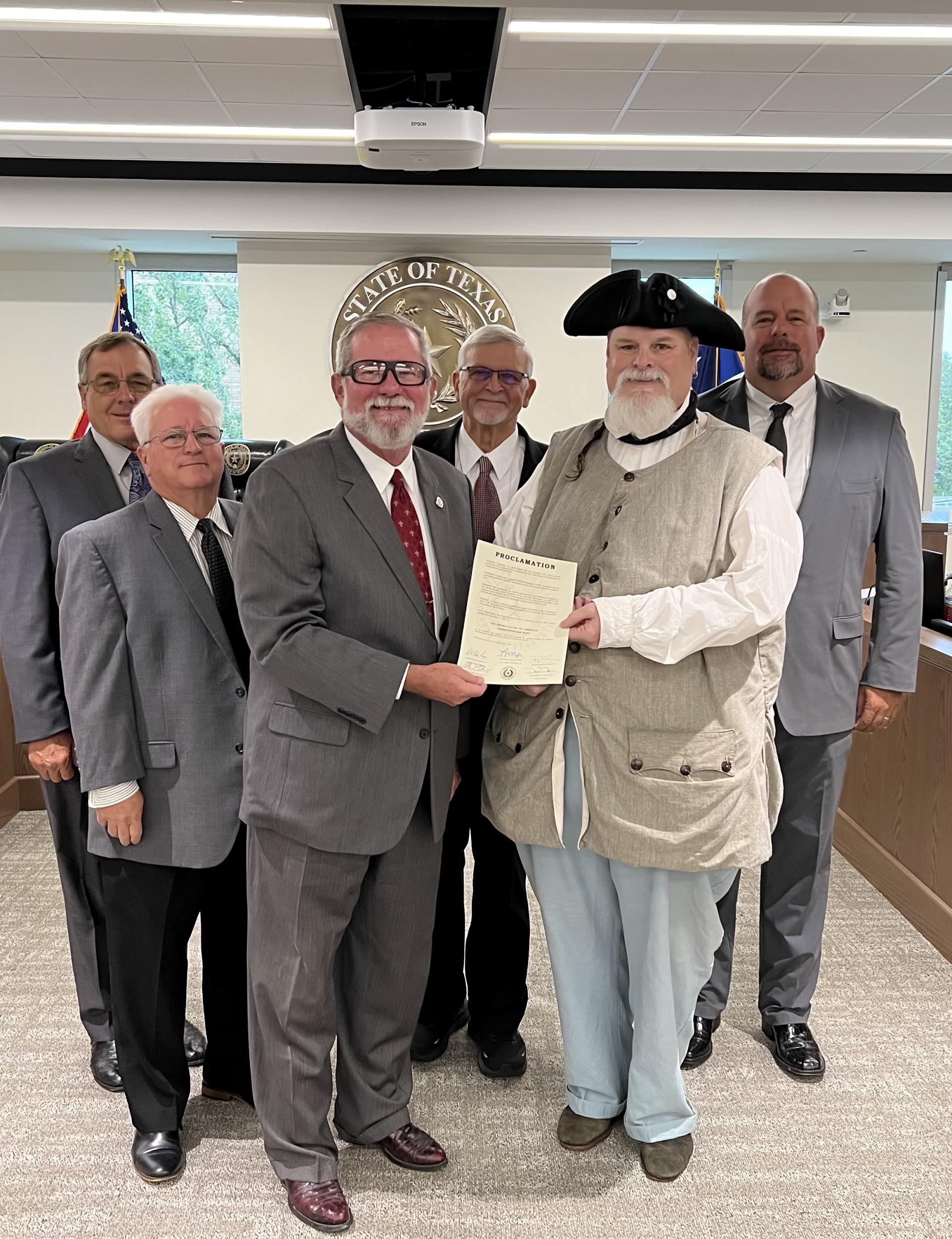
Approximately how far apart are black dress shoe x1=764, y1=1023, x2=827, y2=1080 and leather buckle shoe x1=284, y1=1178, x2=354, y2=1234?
46.9 inches

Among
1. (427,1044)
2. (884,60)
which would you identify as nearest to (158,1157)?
(427,1044)

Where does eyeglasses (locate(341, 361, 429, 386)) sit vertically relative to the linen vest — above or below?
above

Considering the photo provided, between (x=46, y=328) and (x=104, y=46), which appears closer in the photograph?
(x=104, y=46)

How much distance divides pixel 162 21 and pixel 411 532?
3.80 metres

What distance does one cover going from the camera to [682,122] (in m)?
5.88

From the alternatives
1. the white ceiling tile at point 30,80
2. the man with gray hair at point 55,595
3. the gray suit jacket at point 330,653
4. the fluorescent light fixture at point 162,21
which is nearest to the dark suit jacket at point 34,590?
the man with gray hair at point 55,595

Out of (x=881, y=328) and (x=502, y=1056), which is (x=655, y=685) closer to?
(x=502, y=1056)

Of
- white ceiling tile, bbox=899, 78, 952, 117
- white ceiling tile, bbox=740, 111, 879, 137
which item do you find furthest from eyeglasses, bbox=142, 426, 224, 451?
white ceiling tile, bbox=899, 78, 952, 117

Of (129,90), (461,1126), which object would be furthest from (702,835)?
(129,90)

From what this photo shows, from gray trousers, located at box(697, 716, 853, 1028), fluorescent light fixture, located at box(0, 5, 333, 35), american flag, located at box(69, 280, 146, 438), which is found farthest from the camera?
american flag, located at box(69, 280, 146, 438)

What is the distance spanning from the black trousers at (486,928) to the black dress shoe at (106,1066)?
30.6 inches

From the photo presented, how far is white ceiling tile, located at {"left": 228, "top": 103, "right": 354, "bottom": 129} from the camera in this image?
5629 mm

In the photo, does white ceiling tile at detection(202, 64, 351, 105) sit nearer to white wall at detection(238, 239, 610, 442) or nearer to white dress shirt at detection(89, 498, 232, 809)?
white wall at detection(238, 239, 610, 442)

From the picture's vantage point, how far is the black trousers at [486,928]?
257cm
